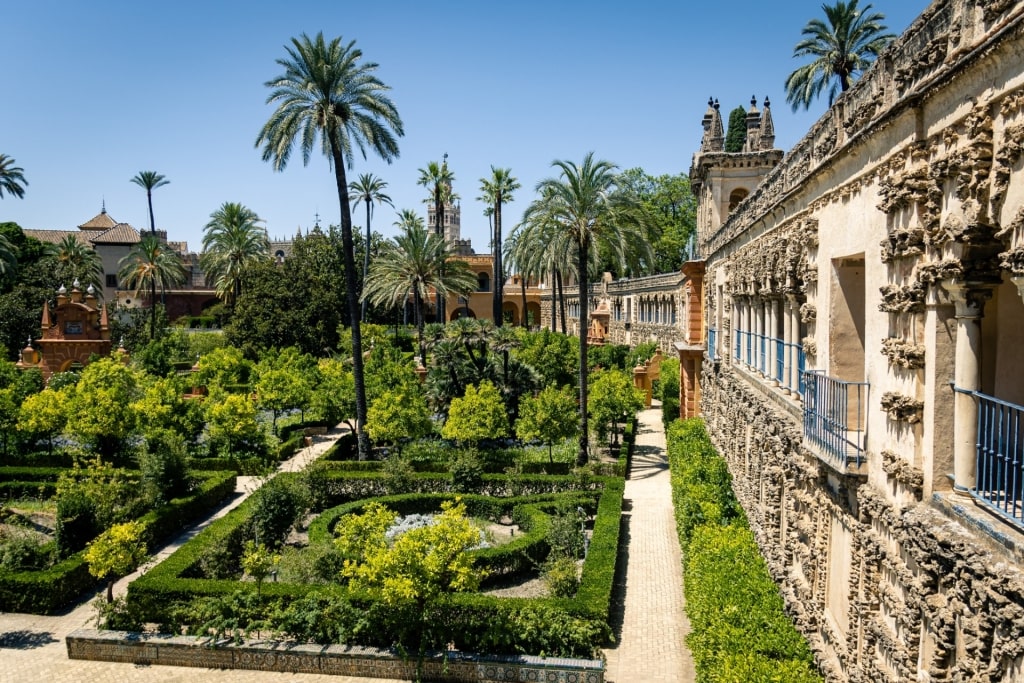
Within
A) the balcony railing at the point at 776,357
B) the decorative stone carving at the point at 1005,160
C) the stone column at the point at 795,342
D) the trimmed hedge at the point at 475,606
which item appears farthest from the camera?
the trimmed hedge at the point at 475,606

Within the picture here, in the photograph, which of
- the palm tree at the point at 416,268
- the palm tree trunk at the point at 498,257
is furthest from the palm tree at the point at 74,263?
the palm tree trunk at the point at 498,257

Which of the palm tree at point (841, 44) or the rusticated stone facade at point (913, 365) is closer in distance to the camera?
the rusticated stone facade at point (913, 365)

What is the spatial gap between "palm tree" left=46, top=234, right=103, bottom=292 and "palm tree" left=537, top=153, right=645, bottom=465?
3611cm

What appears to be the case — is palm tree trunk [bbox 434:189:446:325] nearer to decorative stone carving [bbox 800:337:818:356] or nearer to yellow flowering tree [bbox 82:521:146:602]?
yellow flowering tree [bbox 82:521:146:602]

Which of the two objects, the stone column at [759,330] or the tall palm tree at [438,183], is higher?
the tall palm tree at [438,183]

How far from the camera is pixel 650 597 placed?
15867mm

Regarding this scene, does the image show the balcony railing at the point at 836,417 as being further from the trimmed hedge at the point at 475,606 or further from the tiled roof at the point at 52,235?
the tiled roof at the point at 52,235

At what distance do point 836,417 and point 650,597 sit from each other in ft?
29.0

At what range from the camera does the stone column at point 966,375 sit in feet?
18.5

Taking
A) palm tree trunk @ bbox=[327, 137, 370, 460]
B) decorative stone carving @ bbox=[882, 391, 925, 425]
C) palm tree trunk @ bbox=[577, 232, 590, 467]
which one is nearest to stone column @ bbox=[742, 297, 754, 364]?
palm tree trunk @ bbox=[577, 232, 590, 467]

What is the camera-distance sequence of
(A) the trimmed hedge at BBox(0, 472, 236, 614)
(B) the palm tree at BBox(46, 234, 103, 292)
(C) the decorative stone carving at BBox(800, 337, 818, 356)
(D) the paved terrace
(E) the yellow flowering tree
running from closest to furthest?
1. (C) the decorative stone carving at BBox(800, 337, 818, 356)
2. (D) the paved terrace
3. (E) the yellow flowering tree
4. (A) the trimmed hedge at BBox(0, 472, 236, 614)
5. (B) the palm tree at BBox(46, 234, 103, 292)

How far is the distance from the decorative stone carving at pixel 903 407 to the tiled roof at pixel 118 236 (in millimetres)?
82128

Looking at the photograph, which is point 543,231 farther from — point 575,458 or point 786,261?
point 786,261

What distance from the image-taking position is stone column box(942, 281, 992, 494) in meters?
5.64
